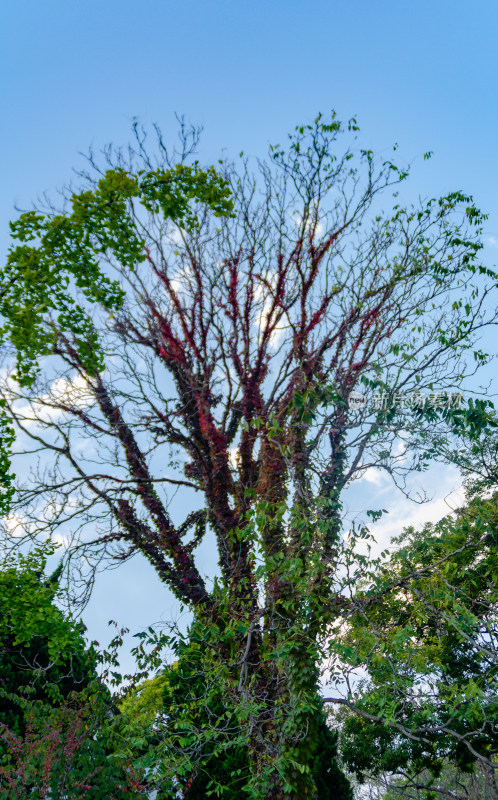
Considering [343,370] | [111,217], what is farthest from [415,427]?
[111,217]

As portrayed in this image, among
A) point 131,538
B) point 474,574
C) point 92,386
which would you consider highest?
point 92,386

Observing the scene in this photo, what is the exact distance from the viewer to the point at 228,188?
8.20 meters

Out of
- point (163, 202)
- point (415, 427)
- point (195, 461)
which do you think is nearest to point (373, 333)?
point (415, 427)

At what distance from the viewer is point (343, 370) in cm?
1119

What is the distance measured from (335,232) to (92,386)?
6.48 meters

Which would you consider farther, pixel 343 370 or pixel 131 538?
pixel 131 538

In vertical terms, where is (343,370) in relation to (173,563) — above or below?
above

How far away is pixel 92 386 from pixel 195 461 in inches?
116

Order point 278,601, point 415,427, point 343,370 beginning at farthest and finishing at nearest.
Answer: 1. point 343,370
2. point 415,427
3. point 278,601

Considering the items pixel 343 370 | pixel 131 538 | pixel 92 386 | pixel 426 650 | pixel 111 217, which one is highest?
pixel 92 386

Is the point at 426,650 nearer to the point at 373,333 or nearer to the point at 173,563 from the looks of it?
the point at 173,563

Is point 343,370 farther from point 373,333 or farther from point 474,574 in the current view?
point 474,574

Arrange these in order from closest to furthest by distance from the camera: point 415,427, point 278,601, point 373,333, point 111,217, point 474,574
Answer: point 111,217 < point 278,601 < point 415,427 < point 373,333 < point 474,574

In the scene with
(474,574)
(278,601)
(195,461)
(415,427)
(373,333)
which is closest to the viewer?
(278,601)
